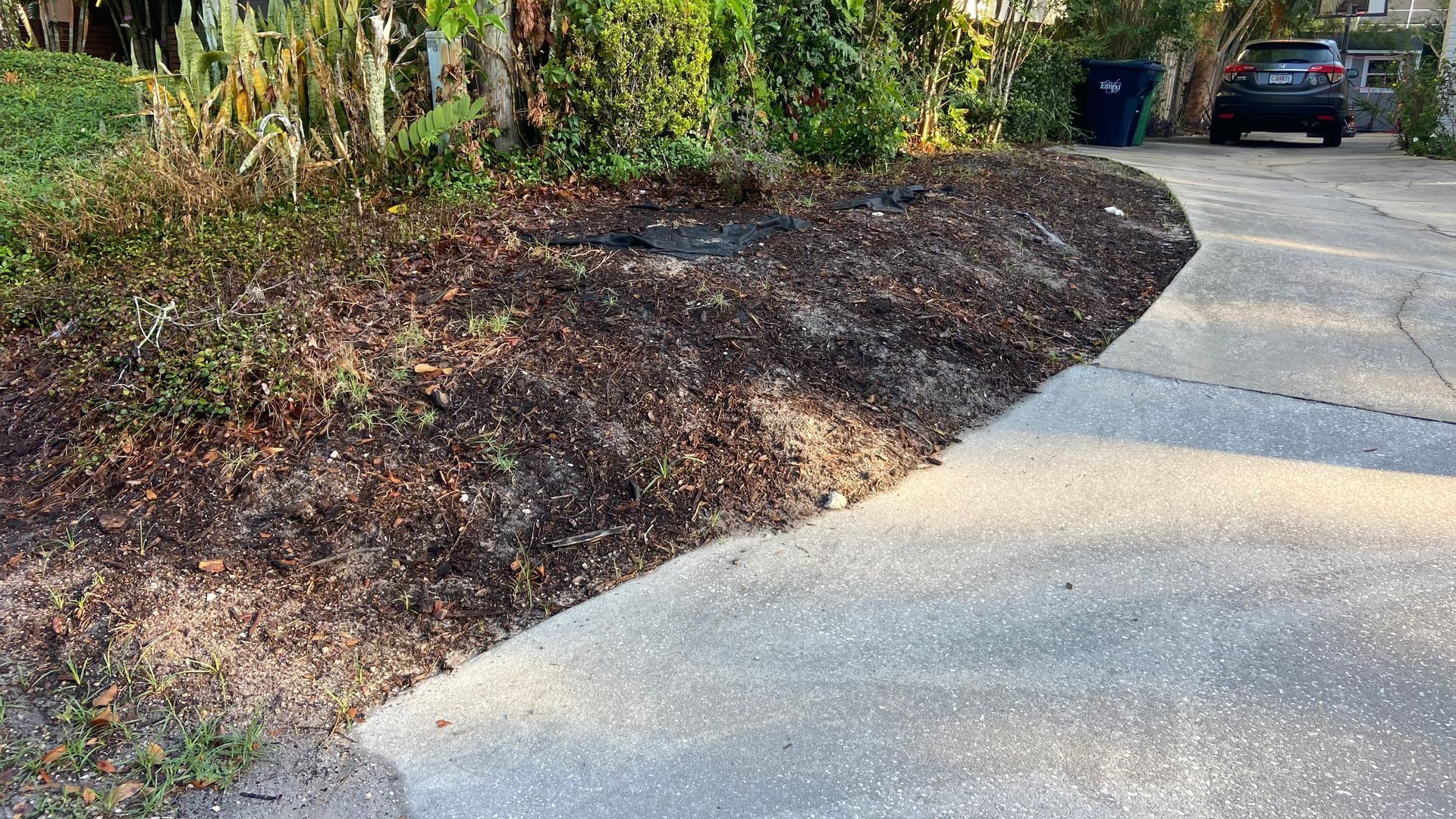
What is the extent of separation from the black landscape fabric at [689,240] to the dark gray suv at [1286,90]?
13.2 meters

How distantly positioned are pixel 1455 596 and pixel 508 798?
9.81 ft

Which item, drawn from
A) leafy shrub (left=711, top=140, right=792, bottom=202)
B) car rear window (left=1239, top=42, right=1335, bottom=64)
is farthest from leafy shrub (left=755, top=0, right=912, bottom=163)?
car rear window (left=1239, top=42, right=1335, bottom=64)

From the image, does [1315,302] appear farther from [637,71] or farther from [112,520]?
[112,520]

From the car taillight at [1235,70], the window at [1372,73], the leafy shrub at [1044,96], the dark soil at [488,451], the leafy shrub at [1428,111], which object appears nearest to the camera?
the dark soil at [488,451]

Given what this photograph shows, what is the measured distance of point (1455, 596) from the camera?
316cm

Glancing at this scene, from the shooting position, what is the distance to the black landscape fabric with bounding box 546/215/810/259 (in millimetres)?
5422

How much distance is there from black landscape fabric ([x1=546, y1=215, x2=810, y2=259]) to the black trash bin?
11045 millimetres

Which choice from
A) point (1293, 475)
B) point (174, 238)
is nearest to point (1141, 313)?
point (1293, 475)

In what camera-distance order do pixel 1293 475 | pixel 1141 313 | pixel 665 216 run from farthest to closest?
1. pixel 665 216
2. pixel 1141 313
3. pixel 1293 475

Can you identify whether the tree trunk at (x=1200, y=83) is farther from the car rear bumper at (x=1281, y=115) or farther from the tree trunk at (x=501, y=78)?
the tree trunk at (x=501, y=78)

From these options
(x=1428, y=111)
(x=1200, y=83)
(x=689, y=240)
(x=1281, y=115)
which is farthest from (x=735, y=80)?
(x=1200, y=83)

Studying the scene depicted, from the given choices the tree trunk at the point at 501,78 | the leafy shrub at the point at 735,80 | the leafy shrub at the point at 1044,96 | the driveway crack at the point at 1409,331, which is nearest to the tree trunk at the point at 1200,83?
the leafy shrub at the point at 1044,96

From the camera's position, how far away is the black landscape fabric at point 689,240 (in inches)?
213

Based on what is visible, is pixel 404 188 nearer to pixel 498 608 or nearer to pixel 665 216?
pixel 665 216
